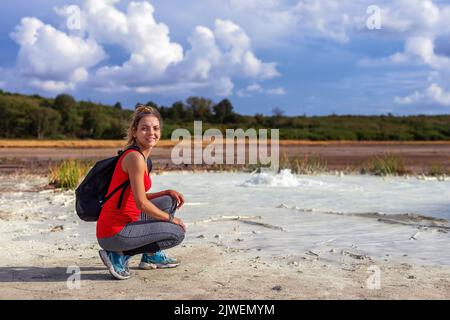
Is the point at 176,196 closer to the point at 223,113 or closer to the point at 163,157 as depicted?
the point at 163,157

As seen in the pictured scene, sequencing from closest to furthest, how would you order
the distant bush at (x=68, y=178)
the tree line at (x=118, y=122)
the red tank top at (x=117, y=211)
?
1. the red tank top at (x=117, y=211)
2. the distant bush at (x=68, y=178)
3. the tree line at (x=118, y=122)

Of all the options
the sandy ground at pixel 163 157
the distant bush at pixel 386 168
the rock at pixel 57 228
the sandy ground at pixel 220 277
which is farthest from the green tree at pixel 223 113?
the sandy ground at pixel 220 277

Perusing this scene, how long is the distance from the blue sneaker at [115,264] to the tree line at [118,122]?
28570 mm

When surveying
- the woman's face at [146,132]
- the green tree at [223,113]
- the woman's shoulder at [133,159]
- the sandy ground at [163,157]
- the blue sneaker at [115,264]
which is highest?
the green tree at [223,113]

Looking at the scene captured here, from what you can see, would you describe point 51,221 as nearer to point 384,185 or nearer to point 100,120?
point 384,185

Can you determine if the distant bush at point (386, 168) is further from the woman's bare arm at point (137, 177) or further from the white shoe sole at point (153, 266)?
the woman's bare arm at point (137, 177)

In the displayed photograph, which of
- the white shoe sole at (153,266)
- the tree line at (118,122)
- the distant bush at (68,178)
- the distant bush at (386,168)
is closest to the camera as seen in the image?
the white shoe sole at (153,266)

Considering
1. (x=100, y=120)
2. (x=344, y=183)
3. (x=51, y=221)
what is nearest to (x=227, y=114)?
(x=100, y=120)

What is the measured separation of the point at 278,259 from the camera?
5.08 meters

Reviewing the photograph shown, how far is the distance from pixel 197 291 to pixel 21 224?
12.0ft

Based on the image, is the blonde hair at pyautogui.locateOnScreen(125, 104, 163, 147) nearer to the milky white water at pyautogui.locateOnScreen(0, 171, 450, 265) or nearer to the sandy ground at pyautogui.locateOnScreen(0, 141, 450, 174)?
the milky white water at pyautogui.locateOnScreen(0, 171, 450, 265)

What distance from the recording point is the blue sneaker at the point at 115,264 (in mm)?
4402

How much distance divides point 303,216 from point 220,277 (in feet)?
10.4

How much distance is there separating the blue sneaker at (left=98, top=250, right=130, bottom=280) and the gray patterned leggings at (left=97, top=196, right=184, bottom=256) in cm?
5
